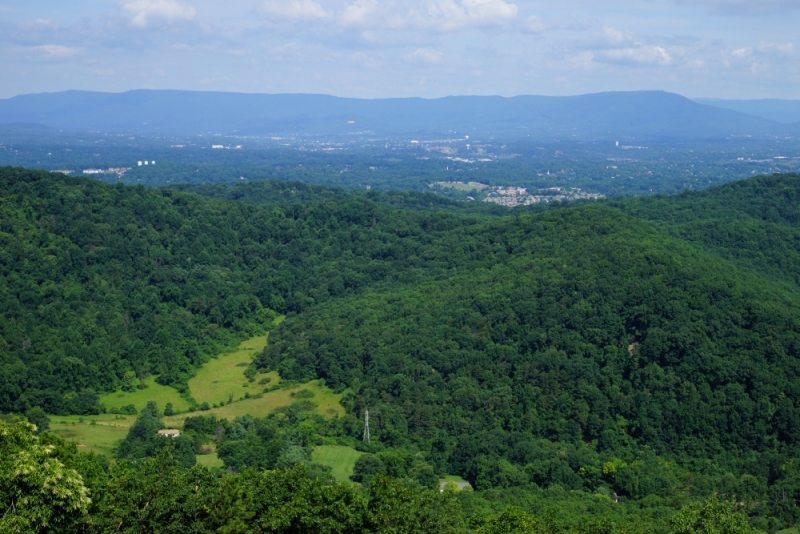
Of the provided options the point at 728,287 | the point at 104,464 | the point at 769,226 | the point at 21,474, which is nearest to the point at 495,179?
the point at 769,226

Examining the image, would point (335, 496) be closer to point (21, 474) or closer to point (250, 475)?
point (250, 475)

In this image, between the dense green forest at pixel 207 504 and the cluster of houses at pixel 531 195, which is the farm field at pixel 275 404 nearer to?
the dense green forest at pixel 207 504

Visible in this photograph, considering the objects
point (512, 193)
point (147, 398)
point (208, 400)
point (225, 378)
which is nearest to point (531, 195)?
point (512, 193)

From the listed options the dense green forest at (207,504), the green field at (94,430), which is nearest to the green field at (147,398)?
the green field at (94,430)

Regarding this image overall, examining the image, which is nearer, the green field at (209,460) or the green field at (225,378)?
the green field at (209,460)

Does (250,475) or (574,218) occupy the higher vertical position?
(574,218)

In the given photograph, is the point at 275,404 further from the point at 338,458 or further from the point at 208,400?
the point at 338,458
